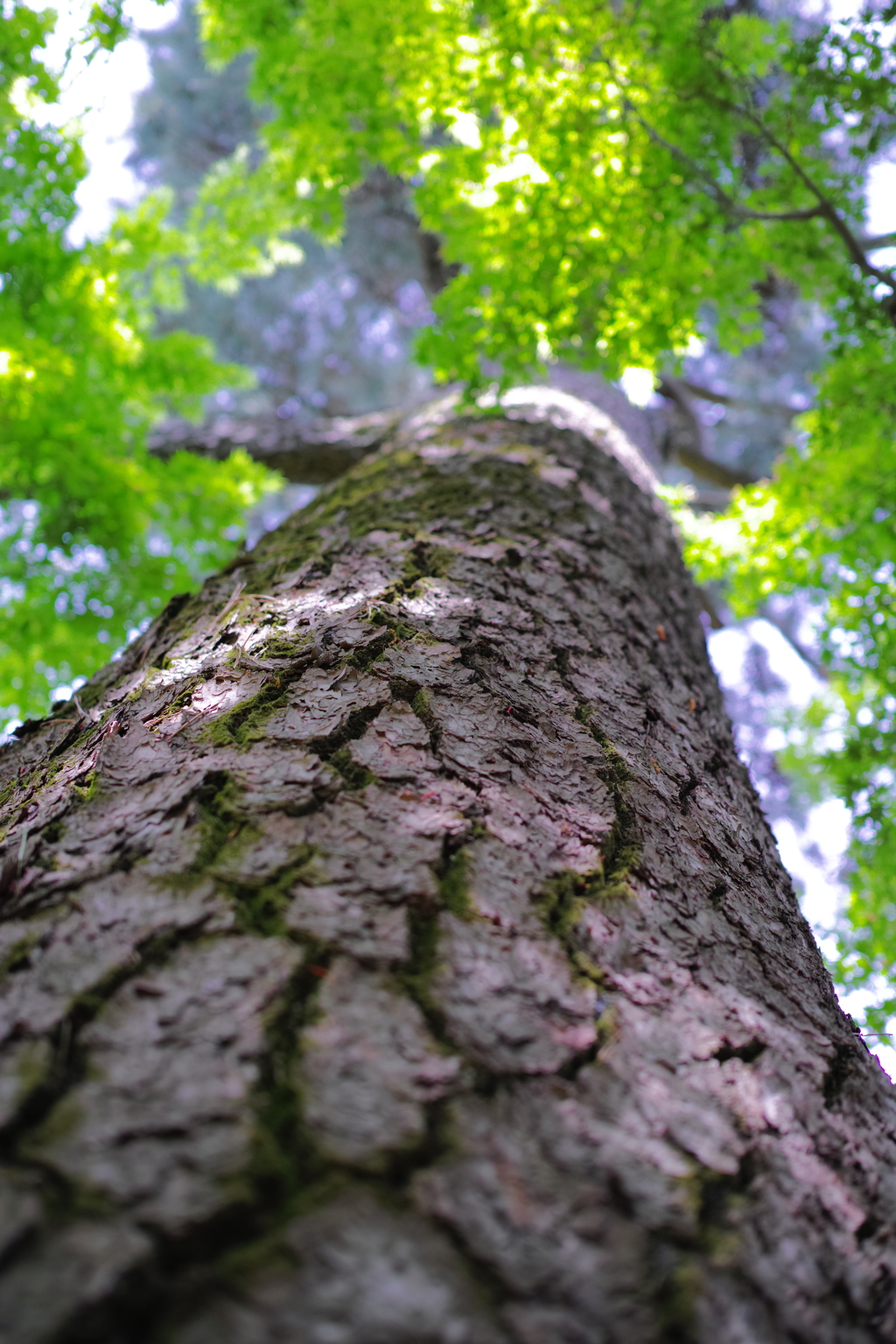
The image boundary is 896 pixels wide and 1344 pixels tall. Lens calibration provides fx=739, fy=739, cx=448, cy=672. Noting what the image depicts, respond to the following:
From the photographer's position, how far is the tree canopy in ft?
11.3

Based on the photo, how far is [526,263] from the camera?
3482 millimetres

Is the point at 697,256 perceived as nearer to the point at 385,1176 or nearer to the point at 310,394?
the point at 385,1176

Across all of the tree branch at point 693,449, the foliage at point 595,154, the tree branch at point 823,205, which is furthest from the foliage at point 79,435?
the tree branch at point 693,449

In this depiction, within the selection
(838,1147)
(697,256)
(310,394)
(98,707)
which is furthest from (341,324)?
(838,1147)

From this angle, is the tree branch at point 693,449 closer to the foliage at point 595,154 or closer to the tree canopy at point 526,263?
the tree canopy at point 526,263

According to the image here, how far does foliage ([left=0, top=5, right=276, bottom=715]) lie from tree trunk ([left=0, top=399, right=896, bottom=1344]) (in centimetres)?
261

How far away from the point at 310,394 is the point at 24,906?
18500 millimetres

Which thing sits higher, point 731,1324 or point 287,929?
point 287,929

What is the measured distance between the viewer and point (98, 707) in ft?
6.32

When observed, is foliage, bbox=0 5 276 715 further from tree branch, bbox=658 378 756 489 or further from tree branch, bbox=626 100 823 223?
tree branch, bbox=658 378 756 489

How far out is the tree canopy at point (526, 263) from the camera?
135 inches

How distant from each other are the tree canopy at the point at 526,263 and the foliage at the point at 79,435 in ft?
0.05

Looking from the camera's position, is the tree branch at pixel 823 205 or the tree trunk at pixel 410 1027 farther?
the tree branch at pixel 823 205

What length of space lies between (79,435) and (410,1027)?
4.02 meters
